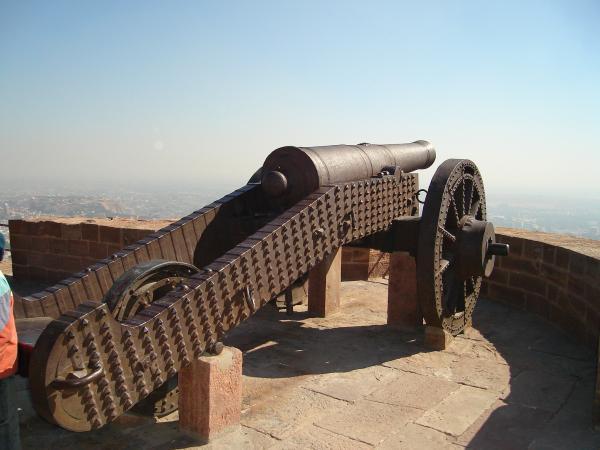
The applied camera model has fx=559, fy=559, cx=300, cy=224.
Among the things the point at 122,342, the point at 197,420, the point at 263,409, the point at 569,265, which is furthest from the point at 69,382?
the point at 569,265

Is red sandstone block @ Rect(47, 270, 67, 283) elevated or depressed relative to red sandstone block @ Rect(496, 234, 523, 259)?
depressed

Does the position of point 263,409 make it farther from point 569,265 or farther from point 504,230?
point 504,230

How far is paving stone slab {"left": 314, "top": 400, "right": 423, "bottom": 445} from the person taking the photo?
139 inches

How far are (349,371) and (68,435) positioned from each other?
222 centimetres

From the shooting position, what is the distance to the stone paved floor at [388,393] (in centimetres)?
346

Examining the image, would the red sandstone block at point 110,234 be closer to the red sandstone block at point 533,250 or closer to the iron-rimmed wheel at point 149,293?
the iron-rimmed wheel at point 149,293

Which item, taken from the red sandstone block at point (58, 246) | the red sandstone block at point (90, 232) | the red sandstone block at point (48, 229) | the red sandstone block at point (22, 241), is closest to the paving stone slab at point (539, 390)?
the red sandstone block at point (90, 232)

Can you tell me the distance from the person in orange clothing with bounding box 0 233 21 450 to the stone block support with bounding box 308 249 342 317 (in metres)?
4.02

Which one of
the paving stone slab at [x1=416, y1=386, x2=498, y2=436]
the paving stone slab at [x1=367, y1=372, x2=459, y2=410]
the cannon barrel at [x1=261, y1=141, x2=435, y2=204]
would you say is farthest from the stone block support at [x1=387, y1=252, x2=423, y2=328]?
the paving stone slab at [x1=416, y1=386, x2=498, y2=436]

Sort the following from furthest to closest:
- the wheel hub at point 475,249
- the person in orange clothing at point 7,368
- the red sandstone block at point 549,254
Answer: the red sandstone block at point 549,254
the wheel hub at point 475,249
the person in orange clothing at point 7,368

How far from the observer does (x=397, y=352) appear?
204 inches

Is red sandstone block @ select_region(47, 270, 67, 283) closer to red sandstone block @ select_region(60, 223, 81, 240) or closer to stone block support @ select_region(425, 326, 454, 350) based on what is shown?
red sandstone block @ select_region(60, 223, 81, 240)

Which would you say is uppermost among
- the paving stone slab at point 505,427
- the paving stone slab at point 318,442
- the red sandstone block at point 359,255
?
the red sandstone block at point 359,255

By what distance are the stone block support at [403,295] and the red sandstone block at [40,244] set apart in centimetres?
492
